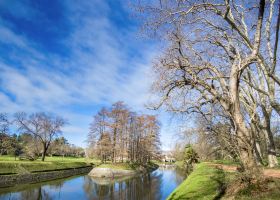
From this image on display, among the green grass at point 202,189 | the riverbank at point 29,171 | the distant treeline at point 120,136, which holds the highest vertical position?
the distant treeline at point 120,136

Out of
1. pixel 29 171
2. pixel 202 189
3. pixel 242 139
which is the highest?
pixel 242 139

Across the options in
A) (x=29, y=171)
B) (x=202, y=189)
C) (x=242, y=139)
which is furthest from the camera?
(x=29, y=171)

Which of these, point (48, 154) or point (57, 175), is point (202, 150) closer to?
point (57, 175)

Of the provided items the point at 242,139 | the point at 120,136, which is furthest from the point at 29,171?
the point at 242,139

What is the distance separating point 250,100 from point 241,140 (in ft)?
34.4

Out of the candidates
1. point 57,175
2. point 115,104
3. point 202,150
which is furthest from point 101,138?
point 202,150

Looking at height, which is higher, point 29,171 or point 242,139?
point 242,139

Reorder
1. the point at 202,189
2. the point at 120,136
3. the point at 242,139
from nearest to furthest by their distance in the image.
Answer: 1. the point at 242,139
2. the point at 202,189
3. the point at 120,136

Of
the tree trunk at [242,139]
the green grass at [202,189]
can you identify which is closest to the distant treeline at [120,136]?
the green grass at [202,189]

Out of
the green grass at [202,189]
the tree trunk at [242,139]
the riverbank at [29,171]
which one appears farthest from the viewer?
the riverbank at [29,171]

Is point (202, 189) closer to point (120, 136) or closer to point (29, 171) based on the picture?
point (29, 171)

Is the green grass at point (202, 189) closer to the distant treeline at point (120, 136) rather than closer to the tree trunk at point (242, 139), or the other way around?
the tree trunk at point (242, 139)

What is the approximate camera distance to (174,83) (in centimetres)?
1139

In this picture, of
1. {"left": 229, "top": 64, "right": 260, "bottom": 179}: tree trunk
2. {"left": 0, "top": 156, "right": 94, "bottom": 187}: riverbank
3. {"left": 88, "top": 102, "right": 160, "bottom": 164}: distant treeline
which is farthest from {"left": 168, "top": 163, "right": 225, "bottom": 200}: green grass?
{"left": 88, "top": 102, "right": 160, "bottom": 164}: distant treeline
